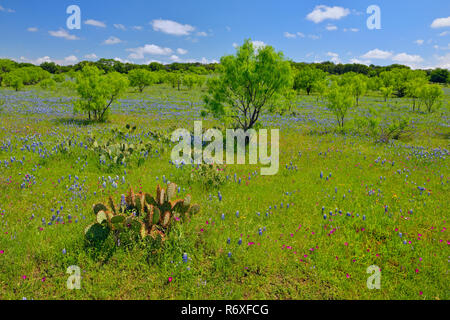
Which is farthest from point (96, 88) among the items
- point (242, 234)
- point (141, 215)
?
point (242, 234)

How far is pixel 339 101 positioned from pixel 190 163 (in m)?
13.2

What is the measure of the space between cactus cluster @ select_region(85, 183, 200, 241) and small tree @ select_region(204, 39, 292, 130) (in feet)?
28.9

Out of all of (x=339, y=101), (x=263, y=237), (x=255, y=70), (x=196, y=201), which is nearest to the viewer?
(x=263, y=237)

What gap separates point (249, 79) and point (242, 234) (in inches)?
388

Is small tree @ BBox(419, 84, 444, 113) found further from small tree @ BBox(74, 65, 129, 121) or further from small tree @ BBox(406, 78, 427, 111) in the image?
small tree @ BBox(74, 65, 129, 121)

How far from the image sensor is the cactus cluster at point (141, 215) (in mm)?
4836

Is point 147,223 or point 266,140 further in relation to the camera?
point 266,140

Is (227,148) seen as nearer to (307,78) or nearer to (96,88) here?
(96,88)

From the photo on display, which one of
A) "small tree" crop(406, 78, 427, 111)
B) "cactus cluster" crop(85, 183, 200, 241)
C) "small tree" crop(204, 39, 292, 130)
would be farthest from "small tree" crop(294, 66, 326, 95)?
"cactus cluster" crop(85, 183, 200, 241)

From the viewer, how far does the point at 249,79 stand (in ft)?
43.2

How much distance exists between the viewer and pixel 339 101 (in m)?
17.4
